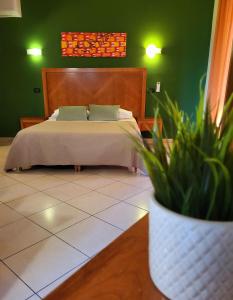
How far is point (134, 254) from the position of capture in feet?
2.41

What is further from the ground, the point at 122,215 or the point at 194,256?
the point at 194,256

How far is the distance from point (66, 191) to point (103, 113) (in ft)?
6.79

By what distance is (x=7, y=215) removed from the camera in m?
2.33

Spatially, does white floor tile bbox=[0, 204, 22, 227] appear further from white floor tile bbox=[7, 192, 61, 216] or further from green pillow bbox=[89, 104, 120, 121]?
green pillow bbox=[89, 104, 120, 121]

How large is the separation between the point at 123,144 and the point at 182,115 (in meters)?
2.79

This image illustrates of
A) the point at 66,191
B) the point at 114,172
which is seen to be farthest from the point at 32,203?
the point at 114,172

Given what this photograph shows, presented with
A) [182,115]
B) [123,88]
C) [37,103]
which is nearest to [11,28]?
[37,103]

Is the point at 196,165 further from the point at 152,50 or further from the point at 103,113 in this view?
the point at 152,50

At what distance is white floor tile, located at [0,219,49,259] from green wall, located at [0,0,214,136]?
143 inches

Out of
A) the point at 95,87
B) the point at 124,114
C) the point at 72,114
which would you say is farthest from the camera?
the point at 95,87

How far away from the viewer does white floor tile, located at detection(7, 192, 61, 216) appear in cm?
243

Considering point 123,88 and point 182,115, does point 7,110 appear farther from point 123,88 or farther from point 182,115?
point 182,115

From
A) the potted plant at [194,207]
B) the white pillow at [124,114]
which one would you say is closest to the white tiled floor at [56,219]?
the potted plant at [194,207]

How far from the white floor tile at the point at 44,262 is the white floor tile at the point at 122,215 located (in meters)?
0.50
